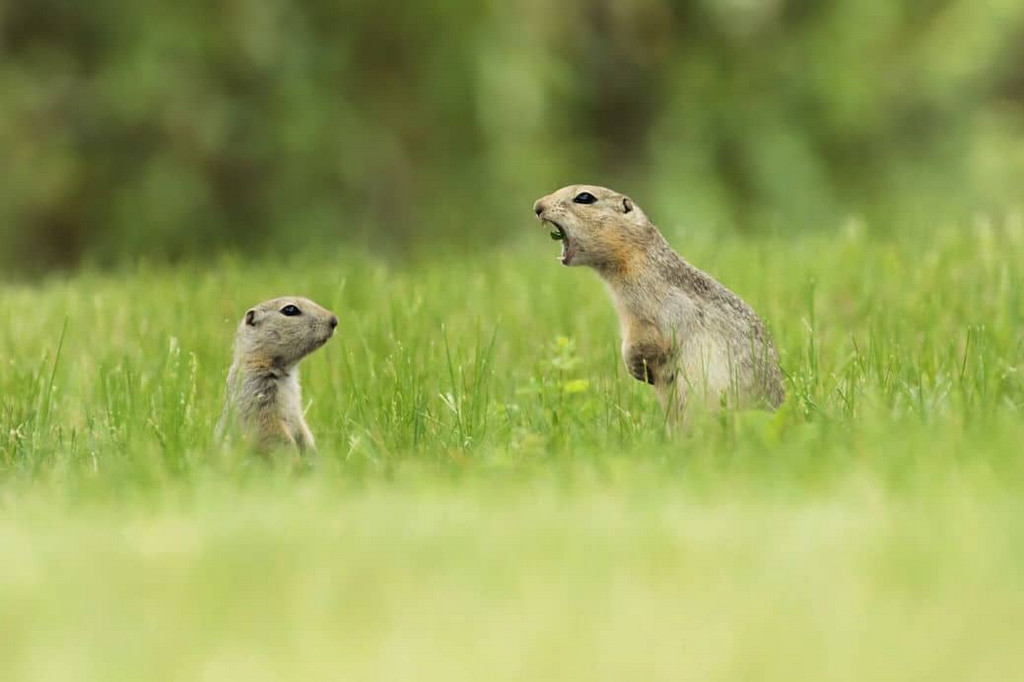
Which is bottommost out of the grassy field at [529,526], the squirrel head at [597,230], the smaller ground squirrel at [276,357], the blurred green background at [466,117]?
the grassy field at [529,526]

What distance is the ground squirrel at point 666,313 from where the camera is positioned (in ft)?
16.6

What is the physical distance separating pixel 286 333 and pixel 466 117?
10.4 metres

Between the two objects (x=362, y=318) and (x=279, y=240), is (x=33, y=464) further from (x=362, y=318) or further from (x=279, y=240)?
(x=279, y=240)

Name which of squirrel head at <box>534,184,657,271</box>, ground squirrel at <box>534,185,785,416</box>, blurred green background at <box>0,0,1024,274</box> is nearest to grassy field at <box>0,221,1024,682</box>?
ground squirrel at <box>534,185,785,416</box>

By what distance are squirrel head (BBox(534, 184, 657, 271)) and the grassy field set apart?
45cm

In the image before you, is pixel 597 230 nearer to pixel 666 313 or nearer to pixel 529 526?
pixel 666 313

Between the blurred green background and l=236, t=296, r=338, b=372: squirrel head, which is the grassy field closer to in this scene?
l=236, t=296, r=338, b=372: squirrel head

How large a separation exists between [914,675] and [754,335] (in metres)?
2.60

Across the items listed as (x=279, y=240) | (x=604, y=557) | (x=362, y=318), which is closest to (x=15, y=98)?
(x=279, y=240)

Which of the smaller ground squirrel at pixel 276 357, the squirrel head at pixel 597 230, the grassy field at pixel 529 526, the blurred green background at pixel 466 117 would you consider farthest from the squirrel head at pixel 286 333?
the blurred green background at pixel 466 117

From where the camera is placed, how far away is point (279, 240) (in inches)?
595

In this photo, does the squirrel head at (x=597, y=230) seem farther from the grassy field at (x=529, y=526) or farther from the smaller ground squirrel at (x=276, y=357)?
the smaller ground squirrel at (x=276, y=357)

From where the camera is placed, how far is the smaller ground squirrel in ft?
17.8

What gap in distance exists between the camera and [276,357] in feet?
18.3
